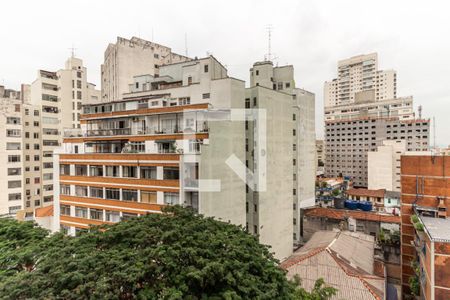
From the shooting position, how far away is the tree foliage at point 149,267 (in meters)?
9.21

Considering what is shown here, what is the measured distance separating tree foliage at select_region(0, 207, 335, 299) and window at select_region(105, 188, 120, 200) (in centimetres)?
934

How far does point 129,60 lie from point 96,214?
2973 centimetres

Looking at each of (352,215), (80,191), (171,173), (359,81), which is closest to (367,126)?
(359,81)

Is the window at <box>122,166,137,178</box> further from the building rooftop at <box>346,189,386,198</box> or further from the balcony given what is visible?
the building rooftop at <box>346,189,386,198</box>

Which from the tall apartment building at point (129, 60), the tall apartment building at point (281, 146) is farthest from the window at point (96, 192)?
the tall apartment building at point (129, 60)

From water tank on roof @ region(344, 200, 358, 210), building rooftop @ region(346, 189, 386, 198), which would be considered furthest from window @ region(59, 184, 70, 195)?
building rooftop @ region(346, 189, 386, 198)

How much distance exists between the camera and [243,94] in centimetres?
2623

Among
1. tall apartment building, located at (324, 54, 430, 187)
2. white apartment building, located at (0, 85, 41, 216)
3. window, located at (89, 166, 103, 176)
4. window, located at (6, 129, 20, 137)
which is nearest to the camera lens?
window, located at (89, 166, 103, 176)

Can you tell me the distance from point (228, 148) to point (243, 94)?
6.28m

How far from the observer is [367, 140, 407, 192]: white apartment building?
221ft

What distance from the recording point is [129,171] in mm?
22859

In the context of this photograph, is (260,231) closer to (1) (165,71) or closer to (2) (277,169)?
(2) (277,169)

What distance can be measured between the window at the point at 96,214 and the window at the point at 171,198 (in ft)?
24.3

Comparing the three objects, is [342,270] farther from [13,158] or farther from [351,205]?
[13,158]
